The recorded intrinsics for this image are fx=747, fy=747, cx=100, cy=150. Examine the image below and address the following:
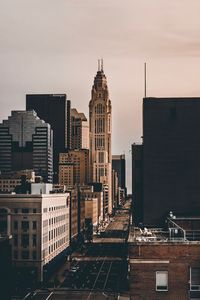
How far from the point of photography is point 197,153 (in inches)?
2758

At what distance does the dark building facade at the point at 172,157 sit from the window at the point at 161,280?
26.5 meters

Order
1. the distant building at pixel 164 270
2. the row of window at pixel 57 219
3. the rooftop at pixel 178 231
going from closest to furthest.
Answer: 1. the distant building at pixel 164 270
2. the rooftop at pixel 178 231
3. the row of window at pixel 57 219

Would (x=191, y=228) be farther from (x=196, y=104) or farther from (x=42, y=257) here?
(x=42, y=257)

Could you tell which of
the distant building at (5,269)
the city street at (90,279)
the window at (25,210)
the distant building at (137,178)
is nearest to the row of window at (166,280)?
the distant building at (137,178)

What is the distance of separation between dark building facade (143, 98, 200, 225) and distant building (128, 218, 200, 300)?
26194 millimetres

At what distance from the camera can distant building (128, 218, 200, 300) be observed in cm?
4131

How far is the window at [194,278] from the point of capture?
4116 cm

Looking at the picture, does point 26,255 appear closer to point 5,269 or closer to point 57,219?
point 57,219

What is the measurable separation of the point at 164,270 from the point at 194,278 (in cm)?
171

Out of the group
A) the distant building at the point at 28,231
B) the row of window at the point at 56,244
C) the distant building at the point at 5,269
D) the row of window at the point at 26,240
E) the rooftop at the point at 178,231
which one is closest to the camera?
the rooftop at the point at 178,231

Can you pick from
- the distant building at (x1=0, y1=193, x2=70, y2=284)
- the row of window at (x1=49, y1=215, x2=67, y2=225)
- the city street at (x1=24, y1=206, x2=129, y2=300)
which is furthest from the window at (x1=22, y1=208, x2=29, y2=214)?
the city street at (x1=24, y1=206, x2=129, y2=300)

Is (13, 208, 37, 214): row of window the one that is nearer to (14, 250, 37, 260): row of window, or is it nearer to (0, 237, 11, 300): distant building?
(14, 250, 37, 260): row of window

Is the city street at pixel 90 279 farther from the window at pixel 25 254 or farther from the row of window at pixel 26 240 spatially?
the row of window at pixel 26 240

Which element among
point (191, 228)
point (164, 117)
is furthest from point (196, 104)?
point (191, 228)
